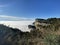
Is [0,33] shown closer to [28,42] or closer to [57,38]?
[28,42]

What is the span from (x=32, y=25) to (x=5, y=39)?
9.62 m

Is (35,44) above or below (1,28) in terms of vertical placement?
below

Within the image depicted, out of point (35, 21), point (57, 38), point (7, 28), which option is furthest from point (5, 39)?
point (35, 21)

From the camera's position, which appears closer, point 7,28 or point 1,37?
point 1,37

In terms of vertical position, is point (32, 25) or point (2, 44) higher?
point (32, 25)

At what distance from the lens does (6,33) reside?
2623 cm

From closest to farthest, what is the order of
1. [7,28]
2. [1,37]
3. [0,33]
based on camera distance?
[1,37] → [0,33] → [7,28]

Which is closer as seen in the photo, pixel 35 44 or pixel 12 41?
pixel 35 44

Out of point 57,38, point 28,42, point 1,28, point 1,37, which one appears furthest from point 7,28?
point 57,38

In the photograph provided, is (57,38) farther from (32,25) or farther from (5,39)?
(32,25)

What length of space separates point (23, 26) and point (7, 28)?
2349 mm

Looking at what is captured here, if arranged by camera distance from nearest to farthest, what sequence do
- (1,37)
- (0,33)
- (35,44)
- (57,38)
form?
(57,38) → (35,44) → (1,37) → (0,33)

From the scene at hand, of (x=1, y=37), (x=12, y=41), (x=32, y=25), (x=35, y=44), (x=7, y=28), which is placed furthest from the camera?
(x=32, y=25)

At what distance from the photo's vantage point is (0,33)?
25.8 m
